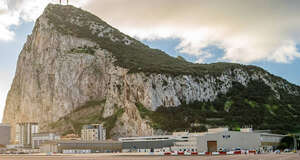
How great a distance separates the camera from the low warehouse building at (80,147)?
494 feet

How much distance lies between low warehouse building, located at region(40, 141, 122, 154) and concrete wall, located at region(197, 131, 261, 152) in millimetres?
41368

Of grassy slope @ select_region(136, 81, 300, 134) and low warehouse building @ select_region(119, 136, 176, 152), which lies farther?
grassy slope @ select_region(136, 81, 300, 134)

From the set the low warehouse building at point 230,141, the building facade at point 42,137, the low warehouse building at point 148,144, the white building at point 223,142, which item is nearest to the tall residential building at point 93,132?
the building facade at point 42,137

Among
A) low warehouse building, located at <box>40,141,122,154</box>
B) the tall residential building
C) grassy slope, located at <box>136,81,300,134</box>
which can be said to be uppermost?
grassy slope, located at <box>136,81,300,134</box>

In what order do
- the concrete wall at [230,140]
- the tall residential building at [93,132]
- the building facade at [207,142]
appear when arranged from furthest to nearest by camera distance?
the tall residential building at [93,132], the building facade at [207,142], the concrete wall at [230,140]

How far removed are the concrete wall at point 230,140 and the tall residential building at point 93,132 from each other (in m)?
66.1

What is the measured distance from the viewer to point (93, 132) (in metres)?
183

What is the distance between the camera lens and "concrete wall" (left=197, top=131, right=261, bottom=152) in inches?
4993

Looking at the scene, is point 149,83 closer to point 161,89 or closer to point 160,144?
point 161,89

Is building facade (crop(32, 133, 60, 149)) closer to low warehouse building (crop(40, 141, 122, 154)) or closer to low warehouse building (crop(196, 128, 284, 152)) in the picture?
low warehouse building (crop(40, 141, 122, 154))

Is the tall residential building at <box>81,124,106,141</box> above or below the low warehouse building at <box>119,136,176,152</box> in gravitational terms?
above

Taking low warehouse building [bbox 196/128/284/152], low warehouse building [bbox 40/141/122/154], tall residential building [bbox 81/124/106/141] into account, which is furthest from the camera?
tall residential building [bbox 81/124/106/141]

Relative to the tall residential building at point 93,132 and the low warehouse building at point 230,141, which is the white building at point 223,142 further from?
the tall residential building at point 93,132

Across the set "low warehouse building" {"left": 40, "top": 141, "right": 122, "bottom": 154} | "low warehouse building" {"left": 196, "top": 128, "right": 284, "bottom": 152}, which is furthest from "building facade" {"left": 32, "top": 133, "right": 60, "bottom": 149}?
"low warehouse building" {"left": 196, "top": 128, "right": 284, "bottom": 152}
